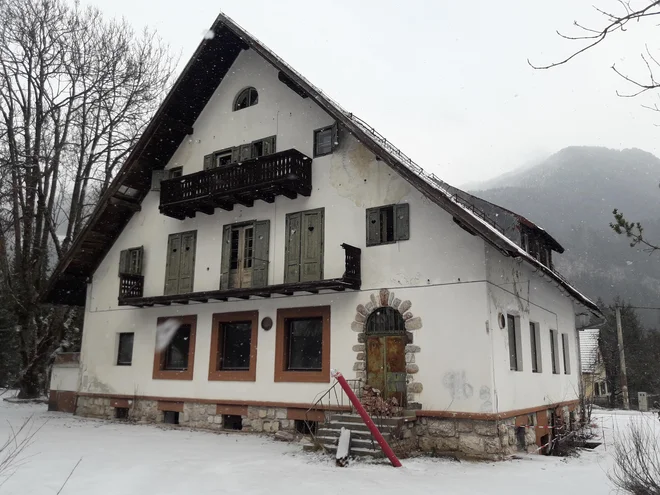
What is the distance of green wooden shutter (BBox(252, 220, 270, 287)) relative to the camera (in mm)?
16453

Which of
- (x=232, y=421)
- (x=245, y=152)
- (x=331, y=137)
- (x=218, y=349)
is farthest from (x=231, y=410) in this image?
(x=331, y=137)

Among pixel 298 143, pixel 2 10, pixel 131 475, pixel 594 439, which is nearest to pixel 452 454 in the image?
pixel 131 475

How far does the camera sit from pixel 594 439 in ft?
59.4

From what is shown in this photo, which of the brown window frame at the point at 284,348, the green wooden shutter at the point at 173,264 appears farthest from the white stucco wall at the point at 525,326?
the green wooden shutter at the point at 173,264

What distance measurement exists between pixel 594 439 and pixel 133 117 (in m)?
22.8

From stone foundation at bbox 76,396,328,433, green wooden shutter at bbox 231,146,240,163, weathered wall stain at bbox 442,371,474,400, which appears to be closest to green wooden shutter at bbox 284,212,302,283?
green wooden shutter at bbox 231,146,240,163

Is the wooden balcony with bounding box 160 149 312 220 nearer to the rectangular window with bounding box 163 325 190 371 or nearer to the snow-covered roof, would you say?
the rectangular window with bounding box 163 325 190 371

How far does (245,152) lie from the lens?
1792 cm

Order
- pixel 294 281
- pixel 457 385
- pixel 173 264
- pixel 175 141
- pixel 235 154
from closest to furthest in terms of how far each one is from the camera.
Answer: pixel 457 385, pixel 294 281, pixel 235 154, pixel 173 264, pixel 175 141

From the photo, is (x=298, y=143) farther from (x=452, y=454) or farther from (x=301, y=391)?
(x=452, y=454)

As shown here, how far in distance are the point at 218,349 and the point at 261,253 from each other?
Result: 3.27 meters

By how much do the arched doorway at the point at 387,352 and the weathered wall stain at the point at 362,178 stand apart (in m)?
2.95

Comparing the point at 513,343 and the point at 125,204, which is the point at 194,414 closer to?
the point at 125,204

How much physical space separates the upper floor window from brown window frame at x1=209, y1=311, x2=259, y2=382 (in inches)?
268
